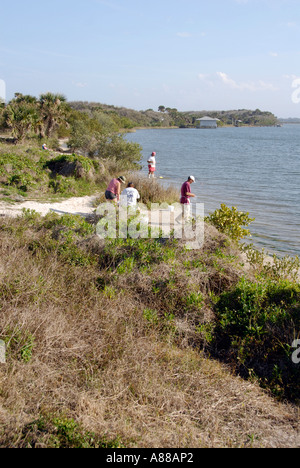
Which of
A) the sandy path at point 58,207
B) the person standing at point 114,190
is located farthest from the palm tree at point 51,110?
the person standing at point 114,190

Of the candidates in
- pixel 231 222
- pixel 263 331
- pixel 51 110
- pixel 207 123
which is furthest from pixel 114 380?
pixel 207 123

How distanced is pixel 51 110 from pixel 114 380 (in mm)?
30511

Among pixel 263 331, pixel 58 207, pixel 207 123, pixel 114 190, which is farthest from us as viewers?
pixel 207 123

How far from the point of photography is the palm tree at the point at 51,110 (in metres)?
31.4

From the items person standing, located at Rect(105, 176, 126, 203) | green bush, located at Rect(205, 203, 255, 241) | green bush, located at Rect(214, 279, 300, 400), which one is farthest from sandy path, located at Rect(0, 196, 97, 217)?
green bush, located at Rect(214, 279, 300, 400)

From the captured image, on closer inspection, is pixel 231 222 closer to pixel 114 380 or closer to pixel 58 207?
pixel 58 207

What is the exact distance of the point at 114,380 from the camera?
4.55 m

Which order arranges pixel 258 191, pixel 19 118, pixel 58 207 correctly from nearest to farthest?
pixel 58 207, pixel 258 191, pixel 19 118

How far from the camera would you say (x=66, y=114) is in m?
33.0

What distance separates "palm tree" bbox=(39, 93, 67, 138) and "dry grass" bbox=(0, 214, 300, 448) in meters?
27.7

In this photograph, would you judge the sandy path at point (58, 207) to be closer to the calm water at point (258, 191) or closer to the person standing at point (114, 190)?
the person standing at point (114, 190)

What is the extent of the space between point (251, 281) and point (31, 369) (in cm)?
430

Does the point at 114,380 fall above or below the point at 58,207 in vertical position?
below
